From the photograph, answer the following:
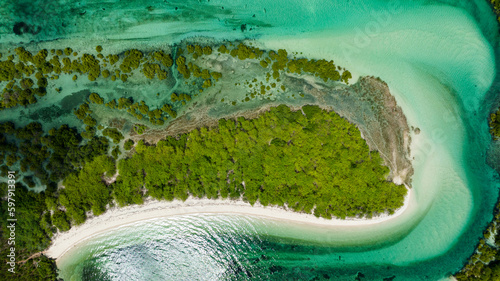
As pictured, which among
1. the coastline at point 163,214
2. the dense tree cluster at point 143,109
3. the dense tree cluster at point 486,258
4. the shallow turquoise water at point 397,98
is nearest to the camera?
the dense tree cluster at point 486,258

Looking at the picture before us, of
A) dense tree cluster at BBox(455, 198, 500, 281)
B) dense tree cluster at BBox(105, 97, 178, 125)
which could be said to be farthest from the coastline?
dense tree cluster at BBox(455, 198, 500, 281)

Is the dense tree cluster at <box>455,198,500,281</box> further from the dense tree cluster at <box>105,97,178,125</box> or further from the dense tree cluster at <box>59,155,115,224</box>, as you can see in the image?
the dense tree cluster at <box>59,155,115,224</box>

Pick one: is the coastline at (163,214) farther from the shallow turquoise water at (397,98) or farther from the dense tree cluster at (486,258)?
the dense tree cluster at (486,258)

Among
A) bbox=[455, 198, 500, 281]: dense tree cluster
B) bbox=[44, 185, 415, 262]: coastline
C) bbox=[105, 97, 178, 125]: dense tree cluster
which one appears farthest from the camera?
bbox=[105, 97, 178, 125]: dense tree cluster

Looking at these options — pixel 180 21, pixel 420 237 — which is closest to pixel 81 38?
pixel 180 21

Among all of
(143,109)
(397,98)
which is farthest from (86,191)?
(397,98)

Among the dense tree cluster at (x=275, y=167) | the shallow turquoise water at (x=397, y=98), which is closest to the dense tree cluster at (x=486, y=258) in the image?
the shallow turquoise water at (x=397, y=98)
